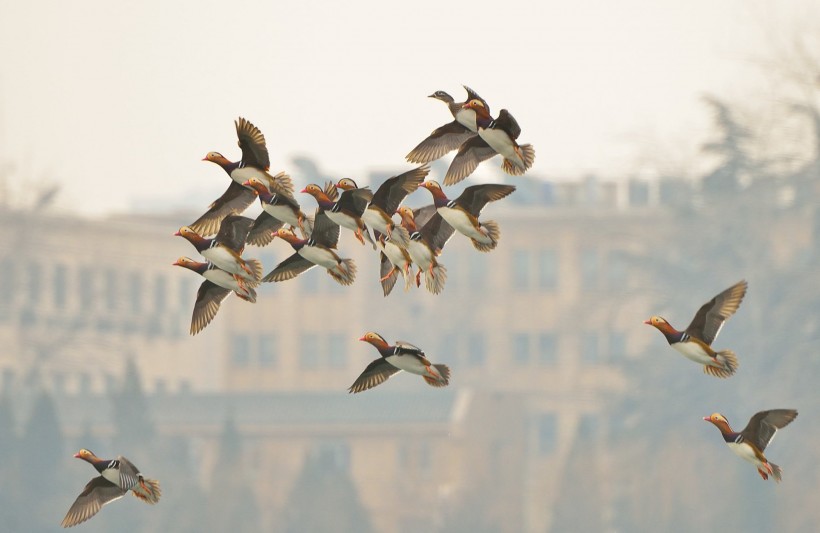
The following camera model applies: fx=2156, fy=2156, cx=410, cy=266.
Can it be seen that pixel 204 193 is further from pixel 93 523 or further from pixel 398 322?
pixel 93 523

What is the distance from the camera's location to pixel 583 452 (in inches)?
3150

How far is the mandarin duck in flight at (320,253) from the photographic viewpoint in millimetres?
10664

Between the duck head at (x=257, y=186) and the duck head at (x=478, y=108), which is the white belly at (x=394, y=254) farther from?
the duck head at (x=478, y=108)

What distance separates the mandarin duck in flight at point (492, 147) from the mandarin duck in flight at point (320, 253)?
2.24 ft

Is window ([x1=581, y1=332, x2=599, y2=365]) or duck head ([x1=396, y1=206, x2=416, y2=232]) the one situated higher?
window ([x1=581, y1=332, x2=599, y2=365])

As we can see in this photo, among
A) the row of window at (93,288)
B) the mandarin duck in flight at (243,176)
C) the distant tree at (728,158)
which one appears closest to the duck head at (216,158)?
the mandarin duck in flight at (243,176)

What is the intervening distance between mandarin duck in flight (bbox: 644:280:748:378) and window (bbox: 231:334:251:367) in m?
86.2

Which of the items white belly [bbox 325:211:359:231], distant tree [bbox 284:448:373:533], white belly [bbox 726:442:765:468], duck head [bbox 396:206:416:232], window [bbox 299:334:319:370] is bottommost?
white belly [bbox 726:442:765:468]

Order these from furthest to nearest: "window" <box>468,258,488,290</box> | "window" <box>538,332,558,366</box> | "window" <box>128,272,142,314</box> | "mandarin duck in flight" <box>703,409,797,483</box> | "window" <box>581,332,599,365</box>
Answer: "window" <box>468,258,488,290</box> → "window" <box>128,272,142,314</box> → "window" <box>538,332,558,366</box> → "window" <box>581,332,599,365</box> → "mandarin duck in flight" <box>703,409,797,483</box>

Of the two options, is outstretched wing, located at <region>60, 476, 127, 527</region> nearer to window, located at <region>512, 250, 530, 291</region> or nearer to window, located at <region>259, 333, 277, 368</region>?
window, located at <region>259, 333, 277, 368</region>

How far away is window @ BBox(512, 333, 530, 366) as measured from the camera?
9644 centimetres

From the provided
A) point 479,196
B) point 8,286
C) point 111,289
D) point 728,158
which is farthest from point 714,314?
point 111,289

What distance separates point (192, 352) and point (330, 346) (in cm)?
664

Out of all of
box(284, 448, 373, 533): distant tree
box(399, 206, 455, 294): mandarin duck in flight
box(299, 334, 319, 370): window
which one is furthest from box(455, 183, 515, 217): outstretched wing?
box(299, 334, 319, 370): window
